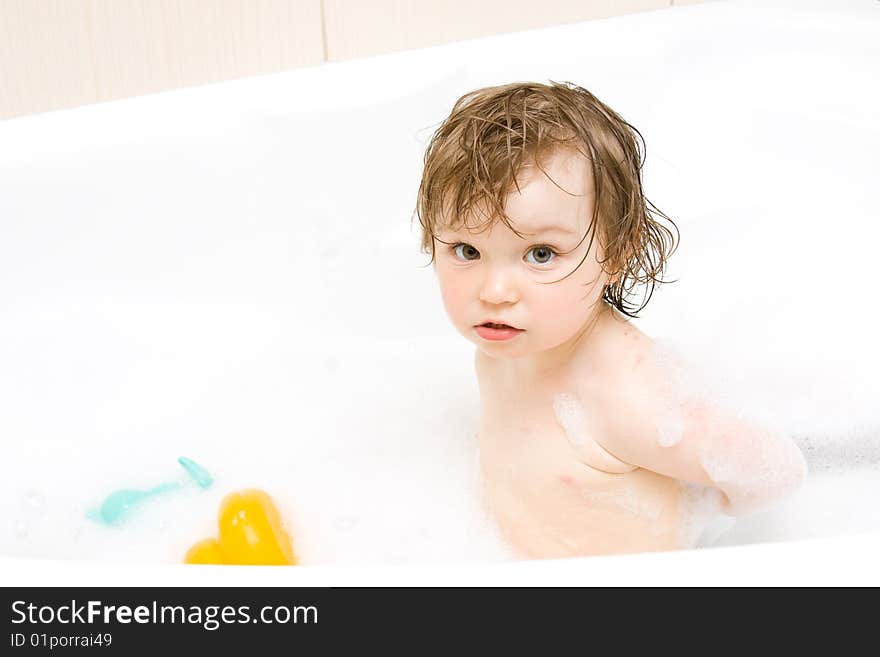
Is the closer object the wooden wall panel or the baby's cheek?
the baby's cheek

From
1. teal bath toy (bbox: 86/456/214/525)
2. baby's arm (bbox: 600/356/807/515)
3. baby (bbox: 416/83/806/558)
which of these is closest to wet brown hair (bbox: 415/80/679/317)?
baby (bbox: 416/83/806/558)

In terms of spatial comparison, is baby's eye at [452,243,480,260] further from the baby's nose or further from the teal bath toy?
the teal bath toy

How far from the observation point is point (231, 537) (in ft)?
3.56

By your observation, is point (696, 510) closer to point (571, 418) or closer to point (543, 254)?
point (571, 418)

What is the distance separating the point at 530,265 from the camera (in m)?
0.81

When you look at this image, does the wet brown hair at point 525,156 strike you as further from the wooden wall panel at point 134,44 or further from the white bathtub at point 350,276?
the wooden wall panel at point 134,44

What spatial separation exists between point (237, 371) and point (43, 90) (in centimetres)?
46

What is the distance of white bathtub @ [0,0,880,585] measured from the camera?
125 cm

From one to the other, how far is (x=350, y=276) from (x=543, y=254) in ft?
2.22

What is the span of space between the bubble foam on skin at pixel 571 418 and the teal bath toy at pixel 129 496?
1.73ft

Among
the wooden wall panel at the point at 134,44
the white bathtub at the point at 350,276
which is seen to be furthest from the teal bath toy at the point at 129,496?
the wooden wall panel at the point at 134,44

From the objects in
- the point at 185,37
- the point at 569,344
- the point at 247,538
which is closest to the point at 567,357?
the point at 569,344

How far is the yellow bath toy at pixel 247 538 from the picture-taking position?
3.47 feet

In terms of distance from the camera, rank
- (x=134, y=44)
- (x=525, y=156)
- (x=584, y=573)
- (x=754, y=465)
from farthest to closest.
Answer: (x=134, y=44)
(x=754, y=465)
(x=525, y=156)
(x=584, y=573)
